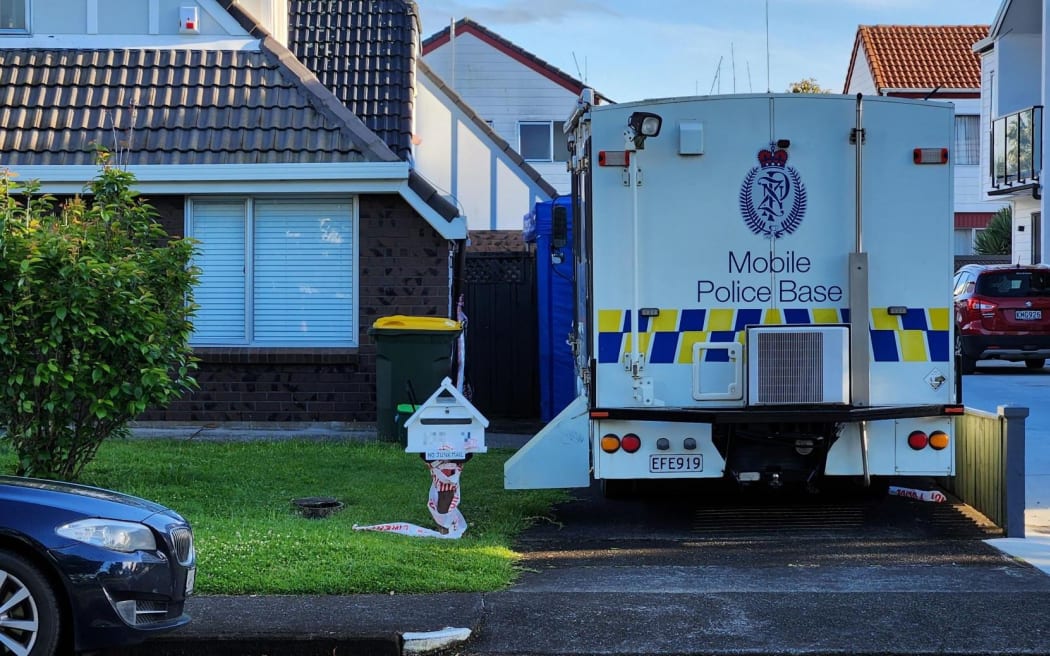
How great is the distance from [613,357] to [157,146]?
696 cm

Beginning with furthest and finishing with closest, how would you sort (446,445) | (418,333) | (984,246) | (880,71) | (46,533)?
(880,71)
(984,246)
(418,333)
(446,445)
(46,533)

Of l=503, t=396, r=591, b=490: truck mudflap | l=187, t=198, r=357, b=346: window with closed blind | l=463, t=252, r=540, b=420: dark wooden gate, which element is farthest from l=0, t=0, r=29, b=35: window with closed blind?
l=503, t=396, r=591, b=490: truck mudflap

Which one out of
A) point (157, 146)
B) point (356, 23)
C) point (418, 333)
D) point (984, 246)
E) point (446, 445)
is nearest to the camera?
point (446, 445)

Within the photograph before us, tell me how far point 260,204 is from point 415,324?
2.55m

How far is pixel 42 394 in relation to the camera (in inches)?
366

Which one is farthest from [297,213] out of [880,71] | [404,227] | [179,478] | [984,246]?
[880,71]

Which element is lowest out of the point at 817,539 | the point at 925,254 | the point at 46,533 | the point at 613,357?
the point at 817,539

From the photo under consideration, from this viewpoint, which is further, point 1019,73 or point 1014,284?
point 1019,73

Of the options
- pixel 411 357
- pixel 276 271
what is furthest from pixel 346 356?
pixel 411 357

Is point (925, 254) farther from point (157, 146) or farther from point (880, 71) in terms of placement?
point (880, 71)

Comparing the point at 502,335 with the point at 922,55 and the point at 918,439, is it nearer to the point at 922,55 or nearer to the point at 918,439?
the point at 918,439

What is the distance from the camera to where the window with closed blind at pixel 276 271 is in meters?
14.1

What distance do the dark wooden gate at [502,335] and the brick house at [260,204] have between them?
1164mm

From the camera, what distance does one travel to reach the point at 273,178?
13586mm
